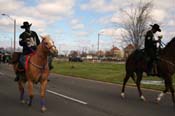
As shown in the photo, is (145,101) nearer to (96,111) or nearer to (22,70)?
(96,111)

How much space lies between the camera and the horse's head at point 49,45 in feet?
34.3

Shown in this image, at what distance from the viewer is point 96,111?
10922mm

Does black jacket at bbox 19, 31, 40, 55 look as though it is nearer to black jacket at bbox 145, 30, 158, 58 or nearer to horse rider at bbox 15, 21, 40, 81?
horse rider at bbox 15, 21, 40, 81

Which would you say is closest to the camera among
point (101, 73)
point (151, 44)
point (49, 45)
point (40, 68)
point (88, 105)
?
point (49, 45)

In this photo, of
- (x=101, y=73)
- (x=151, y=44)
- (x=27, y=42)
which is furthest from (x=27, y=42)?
(x=101, y=73)

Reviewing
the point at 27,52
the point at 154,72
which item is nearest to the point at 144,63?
the point at 154,72

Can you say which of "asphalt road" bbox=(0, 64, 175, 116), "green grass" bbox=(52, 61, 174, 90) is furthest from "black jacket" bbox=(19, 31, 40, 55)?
"green grass" bbox=(52, 61, 174, 90)

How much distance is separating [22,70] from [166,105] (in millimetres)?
4775

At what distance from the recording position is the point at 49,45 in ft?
34.7

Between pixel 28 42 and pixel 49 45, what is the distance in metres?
1.83

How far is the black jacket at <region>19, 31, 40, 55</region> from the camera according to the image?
12180mm

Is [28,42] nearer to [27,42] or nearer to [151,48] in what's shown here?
[27,42]

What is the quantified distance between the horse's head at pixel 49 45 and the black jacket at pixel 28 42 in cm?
150

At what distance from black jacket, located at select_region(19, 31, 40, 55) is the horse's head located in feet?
4.92
